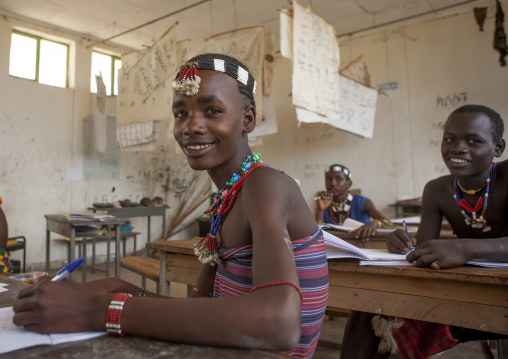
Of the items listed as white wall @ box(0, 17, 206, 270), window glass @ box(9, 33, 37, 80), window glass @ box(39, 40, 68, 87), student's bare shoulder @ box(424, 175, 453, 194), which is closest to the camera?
student's bare shoulder @ box(424, 175, 453, 194)

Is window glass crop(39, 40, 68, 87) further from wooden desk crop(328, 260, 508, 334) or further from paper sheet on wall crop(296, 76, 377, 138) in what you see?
wooden desk crop(328, 260, 508, 334)

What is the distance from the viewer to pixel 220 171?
1.13 meters

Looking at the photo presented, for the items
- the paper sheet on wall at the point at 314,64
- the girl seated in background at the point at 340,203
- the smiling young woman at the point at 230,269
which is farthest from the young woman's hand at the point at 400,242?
the paper sheet on wall at the point at 314,64

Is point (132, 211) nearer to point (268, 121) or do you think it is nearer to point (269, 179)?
point (268, 121)

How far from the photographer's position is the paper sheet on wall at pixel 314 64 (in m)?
3.88

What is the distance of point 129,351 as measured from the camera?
2.21 ft

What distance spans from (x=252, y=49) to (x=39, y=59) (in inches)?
163

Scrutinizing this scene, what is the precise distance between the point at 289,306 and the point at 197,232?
25.9 ft

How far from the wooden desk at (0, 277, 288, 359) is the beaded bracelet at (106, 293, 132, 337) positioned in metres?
0.02

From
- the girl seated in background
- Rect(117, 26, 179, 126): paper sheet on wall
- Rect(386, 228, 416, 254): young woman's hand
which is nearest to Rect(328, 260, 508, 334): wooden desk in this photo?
Rect(386, 228, 416, 254): young woman's hand

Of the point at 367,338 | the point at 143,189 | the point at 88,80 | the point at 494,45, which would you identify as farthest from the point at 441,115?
the point at 88,80

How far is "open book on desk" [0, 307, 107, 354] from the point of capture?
682mm

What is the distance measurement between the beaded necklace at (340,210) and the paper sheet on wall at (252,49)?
4.35 feet

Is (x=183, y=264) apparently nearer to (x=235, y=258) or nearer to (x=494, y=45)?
(x=235, y=258)
